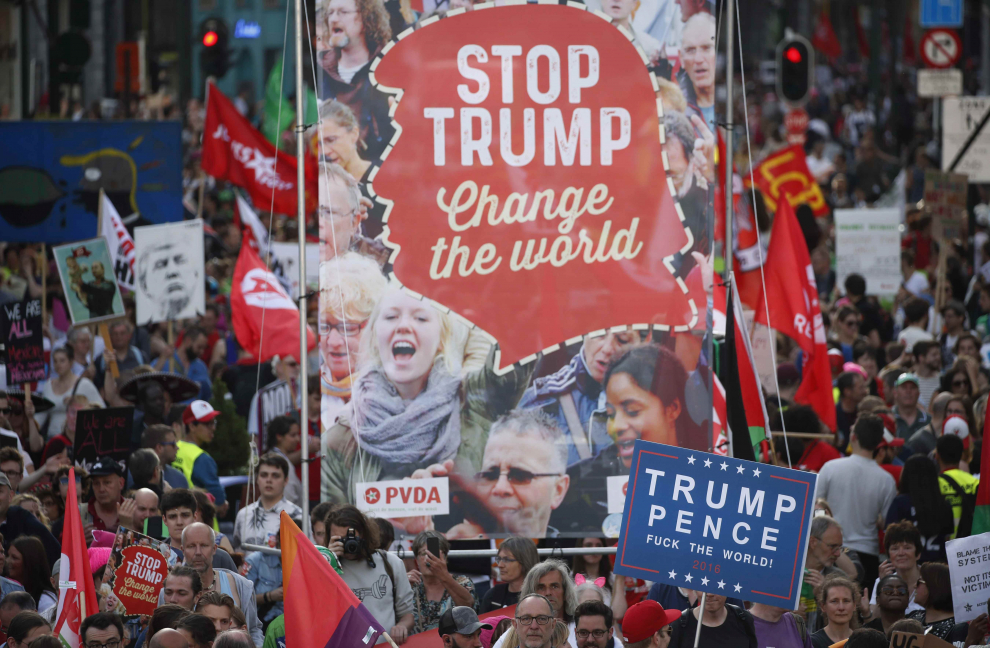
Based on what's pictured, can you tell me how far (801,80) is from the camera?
27141 mm

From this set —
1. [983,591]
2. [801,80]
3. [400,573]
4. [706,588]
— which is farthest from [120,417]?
[801,80]

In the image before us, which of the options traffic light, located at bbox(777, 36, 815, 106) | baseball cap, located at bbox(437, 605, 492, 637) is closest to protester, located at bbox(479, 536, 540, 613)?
baseball cap, located at bbox(437, 605, 492, 637)

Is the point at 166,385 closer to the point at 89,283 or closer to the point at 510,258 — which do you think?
the point at 89,283

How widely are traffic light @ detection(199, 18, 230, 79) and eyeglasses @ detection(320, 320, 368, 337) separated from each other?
21278mm

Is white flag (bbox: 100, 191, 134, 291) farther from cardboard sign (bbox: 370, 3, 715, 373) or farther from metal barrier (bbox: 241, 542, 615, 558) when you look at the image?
cardboard sign (bbox: 370, 3, 715, 373)

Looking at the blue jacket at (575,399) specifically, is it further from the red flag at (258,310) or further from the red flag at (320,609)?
the red flag at (258,310)

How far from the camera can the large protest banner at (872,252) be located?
1714cm

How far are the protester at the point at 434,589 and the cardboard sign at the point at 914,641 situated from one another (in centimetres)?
224

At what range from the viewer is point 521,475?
870 cm

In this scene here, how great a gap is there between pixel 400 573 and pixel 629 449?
1.56 m

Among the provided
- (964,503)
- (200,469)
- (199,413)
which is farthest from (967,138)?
(200,469)

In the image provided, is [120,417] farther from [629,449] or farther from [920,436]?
[920,436]

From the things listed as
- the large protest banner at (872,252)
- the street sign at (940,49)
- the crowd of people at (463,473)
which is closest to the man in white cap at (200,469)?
the crowd of people at (463,473)

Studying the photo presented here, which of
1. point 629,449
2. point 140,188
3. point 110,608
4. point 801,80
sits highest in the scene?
point 801,80
